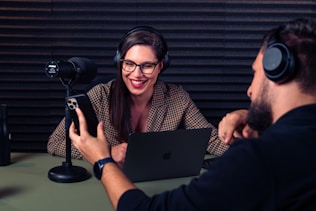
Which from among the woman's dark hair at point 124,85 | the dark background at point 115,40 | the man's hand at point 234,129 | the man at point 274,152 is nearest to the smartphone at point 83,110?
the man at point 274,152

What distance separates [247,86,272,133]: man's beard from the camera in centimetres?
98

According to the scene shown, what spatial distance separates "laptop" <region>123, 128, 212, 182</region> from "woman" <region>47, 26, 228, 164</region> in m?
0.40

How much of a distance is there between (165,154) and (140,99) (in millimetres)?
725

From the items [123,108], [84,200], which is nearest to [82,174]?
[84,200]

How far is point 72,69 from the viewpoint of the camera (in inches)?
59.2

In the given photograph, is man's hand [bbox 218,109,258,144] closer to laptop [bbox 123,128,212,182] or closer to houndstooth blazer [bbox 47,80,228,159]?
laptop [bbox 123,128,212,182]

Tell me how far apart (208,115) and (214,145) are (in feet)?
3.06

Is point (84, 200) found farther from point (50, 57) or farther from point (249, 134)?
point (50, 57)

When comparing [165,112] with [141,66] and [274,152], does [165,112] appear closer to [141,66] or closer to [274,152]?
[141,66]

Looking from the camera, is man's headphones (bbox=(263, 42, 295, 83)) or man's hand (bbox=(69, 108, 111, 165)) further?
man's hand (bbox=(69, 108, 111, 165))

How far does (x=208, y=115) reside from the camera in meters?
2.83

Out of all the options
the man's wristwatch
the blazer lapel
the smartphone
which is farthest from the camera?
the blazer lapel

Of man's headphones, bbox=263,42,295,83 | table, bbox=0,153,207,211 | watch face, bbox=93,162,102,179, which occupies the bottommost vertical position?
table, bbox=0,153,207,211

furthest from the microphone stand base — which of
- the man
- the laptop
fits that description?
the man
